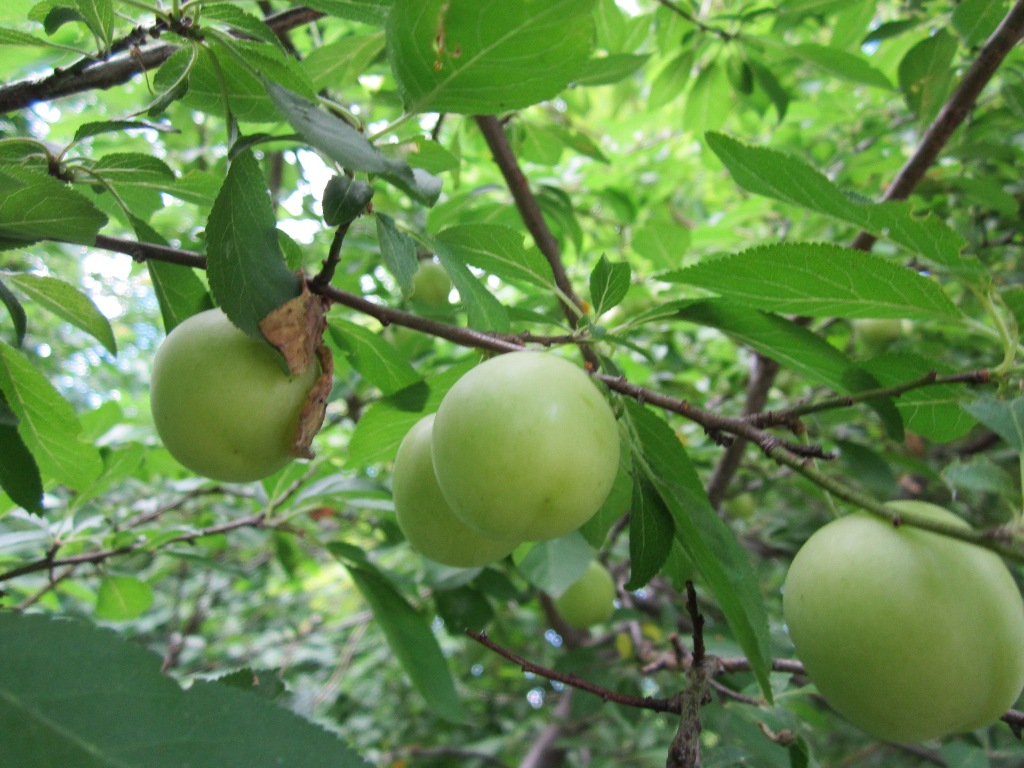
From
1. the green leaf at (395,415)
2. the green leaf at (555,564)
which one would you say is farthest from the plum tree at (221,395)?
the green leaf at (555,564)

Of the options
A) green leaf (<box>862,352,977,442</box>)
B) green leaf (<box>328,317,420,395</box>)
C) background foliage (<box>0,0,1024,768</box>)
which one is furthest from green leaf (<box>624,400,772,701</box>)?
green leaf (<box>328,317,420,395</box>)

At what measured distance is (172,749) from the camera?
431 millimetres

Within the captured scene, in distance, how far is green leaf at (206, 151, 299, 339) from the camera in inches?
27.7

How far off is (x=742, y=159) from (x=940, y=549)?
47 centimetres

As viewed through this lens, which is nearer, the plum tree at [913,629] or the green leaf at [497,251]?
the plum tree at [913,629]

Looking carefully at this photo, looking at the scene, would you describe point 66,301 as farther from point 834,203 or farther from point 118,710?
point 834,203

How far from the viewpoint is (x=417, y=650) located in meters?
1.33

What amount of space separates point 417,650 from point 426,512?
575 millimetres

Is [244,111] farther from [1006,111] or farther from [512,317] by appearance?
[1006,111]

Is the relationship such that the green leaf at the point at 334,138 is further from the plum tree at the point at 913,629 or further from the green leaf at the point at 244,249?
the plum tree at the point at 913,629

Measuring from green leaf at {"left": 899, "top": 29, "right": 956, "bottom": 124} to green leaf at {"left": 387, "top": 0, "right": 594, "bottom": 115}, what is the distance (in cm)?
134

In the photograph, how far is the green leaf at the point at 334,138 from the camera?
0.59 meters

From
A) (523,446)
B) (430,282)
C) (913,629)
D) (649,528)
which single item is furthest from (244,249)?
(430,282)

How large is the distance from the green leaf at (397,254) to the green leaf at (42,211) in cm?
31
